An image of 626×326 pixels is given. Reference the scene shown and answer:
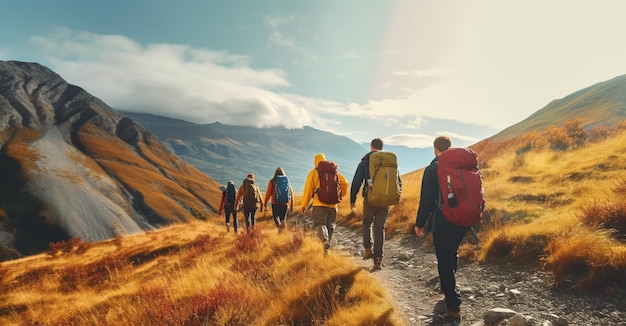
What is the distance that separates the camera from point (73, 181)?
11269 cm

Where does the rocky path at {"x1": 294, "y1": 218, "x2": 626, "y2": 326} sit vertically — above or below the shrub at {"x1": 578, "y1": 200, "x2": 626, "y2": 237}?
below

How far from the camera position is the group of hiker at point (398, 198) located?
13.8ft

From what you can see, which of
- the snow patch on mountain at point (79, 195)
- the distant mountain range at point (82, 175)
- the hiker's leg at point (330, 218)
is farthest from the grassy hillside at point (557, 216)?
the snow patch on mountain at point (79, 195)

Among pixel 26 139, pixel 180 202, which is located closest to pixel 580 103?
pixel 180 202

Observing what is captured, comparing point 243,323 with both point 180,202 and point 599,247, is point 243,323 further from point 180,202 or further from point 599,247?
point 180,202

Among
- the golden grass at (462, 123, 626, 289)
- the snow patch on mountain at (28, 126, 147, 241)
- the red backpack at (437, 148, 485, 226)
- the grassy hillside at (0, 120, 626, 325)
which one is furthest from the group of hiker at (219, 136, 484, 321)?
the snow patch on mountain at (28, 126, 147, 241)

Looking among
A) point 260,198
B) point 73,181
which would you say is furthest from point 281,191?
point 73,181

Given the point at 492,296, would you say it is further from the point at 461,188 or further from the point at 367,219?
the point at 367,219

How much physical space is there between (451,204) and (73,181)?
458 feet

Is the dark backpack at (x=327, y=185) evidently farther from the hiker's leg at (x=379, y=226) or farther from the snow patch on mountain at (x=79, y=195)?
the snow patch on mountain at (x=79, y=195)

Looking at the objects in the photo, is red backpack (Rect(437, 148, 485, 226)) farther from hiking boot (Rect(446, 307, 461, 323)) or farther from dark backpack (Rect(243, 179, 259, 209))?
dark backpack (Rect(243, 179, 259, 209))

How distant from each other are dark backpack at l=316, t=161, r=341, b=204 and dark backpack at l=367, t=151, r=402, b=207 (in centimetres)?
125

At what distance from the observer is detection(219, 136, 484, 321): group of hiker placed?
13.8 feet

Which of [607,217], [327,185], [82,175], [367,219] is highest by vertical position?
[82,175]
